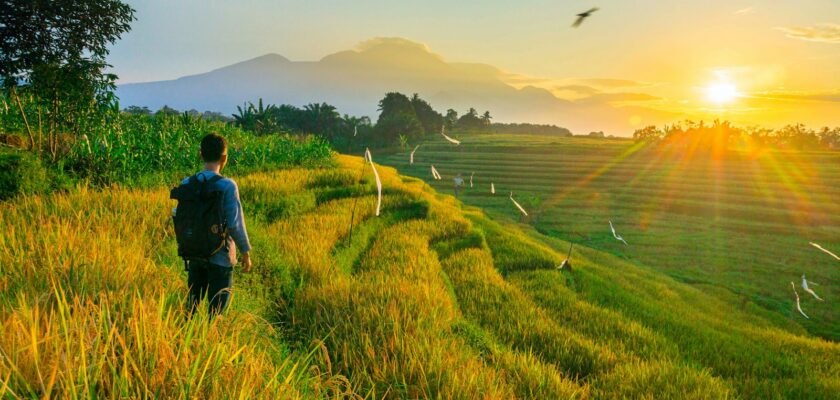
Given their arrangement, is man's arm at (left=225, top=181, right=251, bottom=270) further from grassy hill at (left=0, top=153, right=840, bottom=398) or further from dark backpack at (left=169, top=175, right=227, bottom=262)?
grassy hill at (left=0, top=153, right=840, bottom=398)

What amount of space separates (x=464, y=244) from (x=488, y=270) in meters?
2.00

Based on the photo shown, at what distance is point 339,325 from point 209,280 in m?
1.49

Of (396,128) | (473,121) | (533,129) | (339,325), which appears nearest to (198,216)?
(339,325)

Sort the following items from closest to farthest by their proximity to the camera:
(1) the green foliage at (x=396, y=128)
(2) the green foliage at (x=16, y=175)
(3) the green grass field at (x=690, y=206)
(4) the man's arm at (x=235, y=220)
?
(4) the man's arm at (x=235, y=220) < (2) the green foliage at (x=16, y=175) < (3) the green grass field at (x=690, y=206) < (1) the green foliage at (x=396, y=128)

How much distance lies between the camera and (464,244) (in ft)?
35.4

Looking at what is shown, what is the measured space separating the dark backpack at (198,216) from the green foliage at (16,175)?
7.17 metres

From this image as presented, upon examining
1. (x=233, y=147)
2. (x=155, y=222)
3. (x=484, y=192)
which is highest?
(x=233, y=147)

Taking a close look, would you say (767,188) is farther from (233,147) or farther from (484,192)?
(233,147)

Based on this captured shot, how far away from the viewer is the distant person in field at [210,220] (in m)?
4.36

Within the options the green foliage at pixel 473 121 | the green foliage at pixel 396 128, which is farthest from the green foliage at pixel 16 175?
the green foliage at pixel 473 121

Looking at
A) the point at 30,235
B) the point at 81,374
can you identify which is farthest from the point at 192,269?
the point at 81,374

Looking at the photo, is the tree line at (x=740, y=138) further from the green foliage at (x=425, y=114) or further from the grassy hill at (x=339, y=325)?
the grassy hill at (x=339, y=325)

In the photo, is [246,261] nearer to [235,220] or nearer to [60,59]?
[235,220]

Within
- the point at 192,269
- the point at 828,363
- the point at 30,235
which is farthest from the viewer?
the point at 828,363
